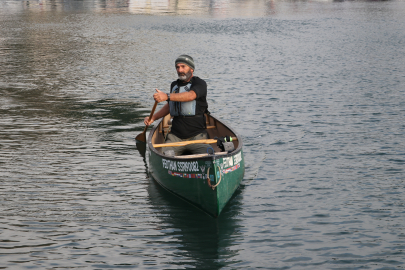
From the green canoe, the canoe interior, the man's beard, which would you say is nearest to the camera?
the green canoe

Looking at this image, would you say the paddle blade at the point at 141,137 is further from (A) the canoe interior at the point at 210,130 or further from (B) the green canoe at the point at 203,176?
(B) the green canoe at the point at 203,176

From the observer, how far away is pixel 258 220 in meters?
9.55

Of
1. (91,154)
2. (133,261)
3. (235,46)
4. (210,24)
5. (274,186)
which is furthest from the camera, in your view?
(210,24)

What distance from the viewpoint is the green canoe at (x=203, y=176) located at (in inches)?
359

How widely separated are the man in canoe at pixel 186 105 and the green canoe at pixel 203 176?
46cm

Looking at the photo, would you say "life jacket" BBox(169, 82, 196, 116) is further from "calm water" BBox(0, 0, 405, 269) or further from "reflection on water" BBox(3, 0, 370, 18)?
"reflection on water" BBox(3, 0, 370, 18)

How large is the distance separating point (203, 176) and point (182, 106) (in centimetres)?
224

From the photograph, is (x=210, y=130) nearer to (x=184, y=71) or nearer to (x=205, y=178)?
(x=184, y=71)

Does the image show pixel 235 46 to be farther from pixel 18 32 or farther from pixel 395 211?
pixel 395 211

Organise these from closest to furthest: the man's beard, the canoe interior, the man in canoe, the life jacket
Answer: the man in canoe, the man's beard, the life jacket, the canoe interior

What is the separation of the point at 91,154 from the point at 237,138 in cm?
411

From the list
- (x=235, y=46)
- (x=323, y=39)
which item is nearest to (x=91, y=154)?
(x=235, y=46)

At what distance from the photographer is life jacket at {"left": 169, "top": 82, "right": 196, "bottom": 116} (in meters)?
10.9

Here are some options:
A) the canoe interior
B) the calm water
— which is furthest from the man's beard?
the calm water
